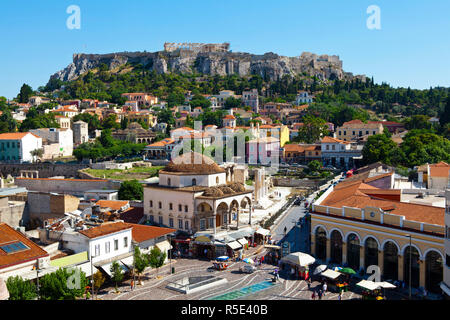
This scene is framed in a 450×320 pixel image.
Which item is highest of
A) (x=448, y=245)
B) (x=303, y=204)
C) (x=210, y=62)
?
(x=210, y=62)

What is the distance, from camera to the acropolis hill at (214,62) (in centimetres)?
14725

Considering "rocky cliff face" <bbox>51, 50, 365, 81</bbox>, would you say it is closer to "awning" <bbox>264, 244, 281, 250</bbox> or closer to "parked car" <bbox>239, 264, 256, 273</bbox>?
"awning" <bbox>264, 244, 281, 250</bbox>

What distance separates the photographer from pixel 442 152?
168 ft

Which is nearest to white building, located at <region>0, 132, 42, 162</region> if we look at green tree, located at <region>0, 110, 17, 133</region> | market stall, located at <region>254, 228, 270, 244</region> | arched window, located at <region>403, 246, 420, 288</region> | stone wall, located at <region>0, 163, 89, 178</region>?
stone wall, located at <region>0, 163, 89, 178</region>

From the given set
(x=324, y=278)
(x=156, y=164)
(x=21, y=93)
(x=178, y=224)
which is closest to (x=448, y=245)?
(x=324, y=278)

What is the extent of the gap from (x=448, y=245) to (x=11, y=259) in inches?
726

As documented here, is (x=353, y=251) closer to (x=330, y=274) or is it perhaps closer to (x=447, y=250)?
(x=330, y=274)

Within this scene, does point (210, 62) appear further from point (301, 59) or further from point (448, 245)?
point (448, 245)

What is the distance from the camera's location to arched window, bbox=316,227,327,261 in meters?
25.3

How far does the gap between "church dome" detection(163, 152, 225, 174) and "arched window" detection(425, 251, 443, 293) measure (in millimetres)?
16534

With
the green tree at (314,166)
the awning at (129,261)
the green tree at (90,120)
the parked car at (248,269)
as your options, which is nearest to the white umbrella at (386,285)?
the parked car at (248,269)

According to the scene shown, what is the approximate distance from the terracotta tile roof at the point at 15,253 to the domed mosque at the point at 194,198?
36.1ft

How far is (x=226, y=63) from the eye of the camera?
15038 centimetres

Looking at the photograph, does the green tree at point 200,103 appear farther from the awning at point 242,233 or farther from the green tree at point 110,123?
the awning at point 242,233
